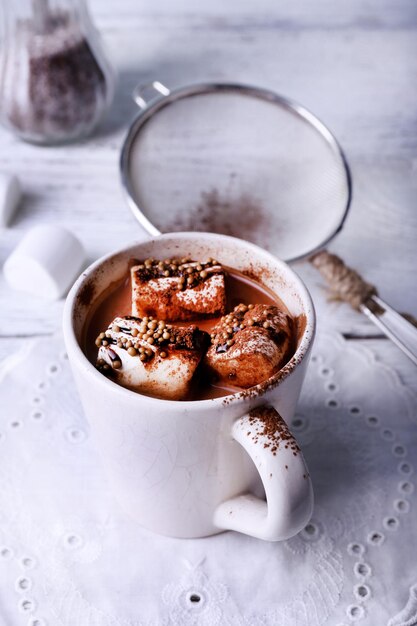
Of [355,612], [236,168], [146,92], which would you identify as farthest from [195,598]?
[146,92]

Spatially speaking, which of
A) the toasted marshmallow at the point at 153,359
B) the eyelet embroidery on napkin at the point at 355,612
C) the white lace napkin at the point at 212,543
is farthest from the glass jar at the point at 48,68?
the eyelet embroidery on napkin at the point at 355,612

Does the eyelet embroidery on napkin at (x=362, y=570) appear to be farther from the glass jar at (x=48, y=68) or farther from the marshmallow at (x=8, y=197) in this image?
the glass jar at (x=48, y=68)

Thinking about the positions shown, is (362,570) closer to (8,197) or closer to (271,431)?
(271,431)

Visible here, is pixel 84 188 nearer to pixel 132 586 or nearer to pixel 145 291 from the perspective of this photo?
pixel 145 291

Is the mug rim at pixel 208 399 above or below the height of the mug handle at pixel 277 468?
above

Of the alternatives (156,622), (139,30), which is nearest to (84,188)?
(139,30)
